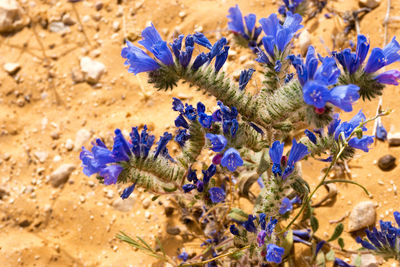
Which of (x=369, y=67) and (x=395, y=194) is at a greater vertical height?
(x=369, y=67)

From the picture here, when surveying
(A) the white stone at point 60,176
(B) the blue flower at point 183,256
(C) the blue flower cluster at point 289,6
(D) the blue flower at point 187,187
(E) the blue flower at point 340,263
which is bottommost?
(E) the blue flower at point 340,263

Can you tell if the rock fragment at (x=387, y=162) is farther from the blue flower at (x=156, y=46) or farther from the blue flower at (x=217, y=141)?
the blue flower at (x=156, y=46)

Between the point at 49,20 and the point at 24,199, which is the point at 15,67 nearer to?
the point at 49,20

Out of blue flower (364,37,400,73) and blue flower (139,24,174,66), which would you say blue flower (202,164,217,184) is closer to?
blue flower (139,24,174,66)

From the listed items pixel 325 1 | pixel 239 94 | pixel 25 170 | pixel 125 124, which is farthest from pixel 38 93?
pixel 325 1

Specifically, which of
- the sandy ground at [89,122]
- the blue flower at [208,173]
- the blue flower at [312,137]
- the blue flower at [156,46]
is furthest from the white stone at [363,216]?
the blue flower at [156,46]

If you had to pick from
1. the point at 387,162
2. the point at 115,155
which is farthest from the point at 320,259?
the point at 115,155
